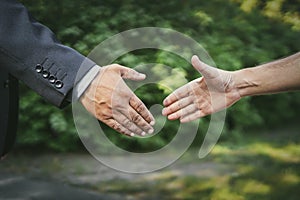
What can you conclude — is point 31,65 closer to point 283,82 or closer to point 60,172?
point 283,82

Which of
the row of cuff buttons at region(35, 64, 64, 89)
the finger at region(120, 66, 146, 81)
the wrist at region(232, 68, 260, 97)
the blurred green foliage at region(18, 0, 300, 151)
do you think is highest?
the row of cuff buttons at region(35, 64, 64, 89)

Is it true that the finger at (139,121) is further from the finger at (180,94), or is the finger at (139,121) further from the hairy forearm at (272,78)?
the hairy forearm at (272,78)

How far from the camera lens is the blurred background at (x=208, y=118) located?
9.61 ft

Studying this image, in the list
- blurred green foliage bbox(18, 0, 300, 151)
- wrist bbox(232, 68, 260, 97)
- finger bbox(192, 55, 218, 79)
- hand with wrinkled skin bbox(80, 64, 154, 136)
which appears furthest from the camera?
blurred green foliage bbox(18, 0, 300, 151)

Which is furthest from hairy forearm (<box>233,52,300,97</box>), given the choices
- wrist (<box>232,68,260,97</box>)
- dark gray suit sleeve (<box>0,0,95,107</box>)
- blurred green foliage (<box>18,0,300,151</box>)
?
blurred green foliage (<box>18,0,300,151</box>)

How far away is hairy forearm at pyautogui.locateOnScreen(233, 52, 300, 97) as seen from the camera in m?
Result: 1.92

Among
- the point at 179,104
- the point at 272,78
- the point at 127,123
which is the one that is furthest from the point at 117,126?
the point at 272,78

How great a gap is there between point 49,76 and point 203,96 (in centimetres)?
64

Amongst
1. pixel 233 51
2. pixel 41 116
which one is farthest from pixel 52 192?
pixel 233 51

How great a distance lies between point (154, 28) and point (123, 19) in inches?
7.1

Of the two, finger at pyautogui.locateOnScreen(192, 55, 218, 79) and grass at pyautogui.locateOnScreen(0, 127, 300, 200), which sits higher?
finger at pyautogui.locateOnScreen(192, 55, 218, 79)

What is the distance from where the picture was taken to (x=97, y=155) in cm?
297

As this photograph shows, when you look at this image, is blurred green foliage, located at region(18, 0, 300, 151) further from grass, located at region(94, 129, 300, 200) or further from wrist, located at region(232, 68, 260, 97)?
wrist, located at region(232, 68, 260, 97)

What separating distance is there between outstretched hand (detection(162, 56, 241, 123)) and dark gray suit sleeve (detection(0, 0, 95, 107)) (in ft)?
1.57
